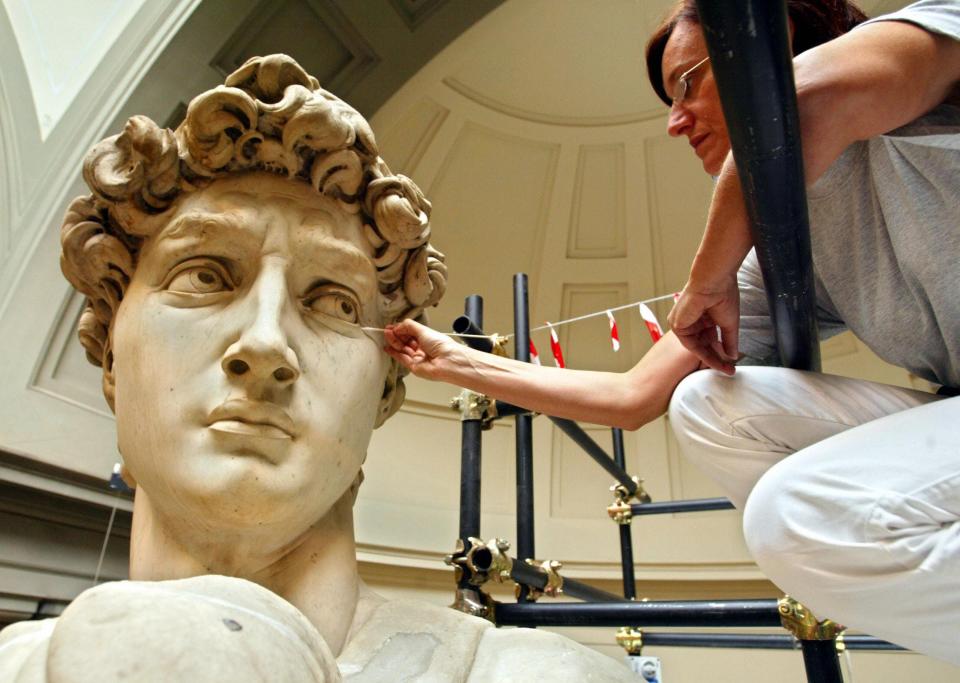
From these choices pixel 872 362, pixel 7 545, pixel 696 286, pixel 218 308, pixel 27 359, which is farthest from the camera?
pixel 872 362

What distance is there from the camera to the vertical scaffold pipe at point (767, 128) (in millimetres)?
459

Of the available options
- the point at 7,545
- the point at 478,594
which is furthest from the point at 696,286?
the point at 7,545

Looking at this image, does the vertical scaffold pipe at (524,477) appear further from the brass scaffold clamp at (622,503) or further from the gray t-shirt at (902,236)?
the gray t-shirt at (902,236)

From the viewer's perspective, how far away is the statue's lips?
3.00 feet

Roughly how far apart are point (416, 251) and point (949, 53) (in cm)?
81

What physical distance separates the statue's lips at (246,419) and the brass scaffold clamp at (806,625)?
2.29ft

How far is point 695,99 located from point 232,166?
26.8 inches

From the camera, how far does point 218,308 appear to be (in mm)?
1009

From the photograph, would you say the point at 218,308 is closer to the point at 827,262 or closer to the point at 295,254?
the point at 295,254

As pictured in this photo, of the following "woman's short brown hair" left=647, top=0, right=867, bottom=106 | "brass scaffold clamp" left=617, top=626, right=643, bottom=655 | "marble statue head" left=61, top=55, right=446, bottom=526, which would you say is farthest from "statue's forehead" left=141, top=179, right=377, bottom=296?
"brass scaffold clamp" left=617, top=626, right=643, bottom=655

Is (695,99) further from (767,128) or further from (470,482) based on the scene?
(470,482)

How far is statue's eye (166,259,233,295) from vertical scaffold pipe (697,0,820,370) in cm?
75

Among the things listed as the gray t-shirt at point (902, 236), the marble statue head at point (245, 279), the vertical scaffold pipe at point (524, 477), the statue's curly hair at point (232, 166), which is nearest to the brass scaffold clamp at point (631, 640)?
the vertical scaffold pipe at point (524, 477)

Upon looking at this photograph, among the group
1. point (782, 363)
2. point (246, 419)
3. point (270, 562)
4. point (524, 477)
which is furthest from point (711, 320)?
point (524, 477)
